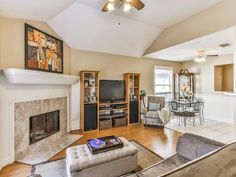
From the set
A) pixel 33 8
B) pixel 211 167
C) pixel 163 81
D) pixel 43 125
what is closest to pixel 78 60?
pixel 33 8

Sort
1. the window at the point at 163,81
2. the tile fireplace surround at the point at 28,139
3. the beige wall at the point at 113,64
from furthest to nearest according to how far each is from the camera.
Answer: the window at the point at 163,81, the beige wall at the point at 113,64, the tile fireplace surround at the point at 28,139

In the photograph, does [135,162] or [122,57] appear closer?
[135,162]

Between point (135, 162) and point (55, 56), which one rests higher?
point (55, 56)

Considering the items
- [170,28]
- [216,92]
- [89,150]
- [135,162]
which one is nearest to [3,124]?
[89,150]

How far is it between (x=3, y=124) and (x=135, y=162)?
7.60ft

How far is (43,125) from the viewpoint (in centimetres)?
346

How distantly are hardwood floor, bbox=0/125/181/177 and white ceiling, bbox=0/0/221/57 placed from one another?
8.61ft

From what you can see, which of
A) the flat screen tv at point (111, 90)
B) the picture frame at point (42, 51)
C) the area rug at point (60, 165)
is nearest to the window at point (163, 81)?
the flat screen tv at point (111, 90)

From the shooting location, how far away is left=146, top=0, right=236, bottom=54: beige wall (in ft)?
9.60

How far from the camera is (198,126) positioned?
4.86m

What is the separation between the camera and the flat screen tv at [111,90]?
4.74m

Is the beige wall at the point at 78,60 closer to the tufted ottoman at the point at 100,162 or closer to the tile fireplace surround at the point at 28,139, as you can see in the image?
the tile fireplace surround at the point at 28,139

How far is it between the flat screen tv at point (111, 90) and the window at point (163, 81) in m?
1.99

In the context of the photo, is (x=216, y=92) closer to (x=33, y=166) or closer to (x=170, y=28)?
(x=170, y=28)
